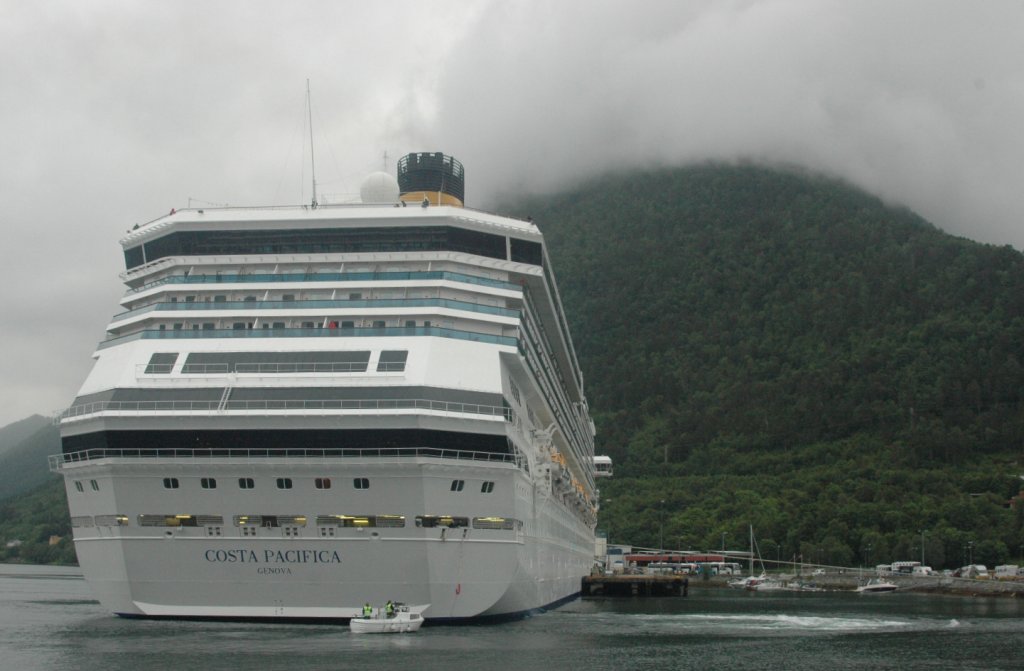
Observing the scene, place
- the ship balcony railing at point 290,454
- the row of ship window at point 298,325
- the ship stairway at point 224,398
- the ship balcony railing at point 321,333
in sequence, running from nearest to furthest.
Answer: the ship balcony railing at point 290,454, the ship stairway at point 224,398, the ship balcony railing at point 321,333, the row of ship window at point 298,325

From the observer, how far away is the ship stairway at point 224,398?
38.8m

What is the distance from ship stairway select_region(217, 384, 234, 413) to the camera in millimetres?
38844

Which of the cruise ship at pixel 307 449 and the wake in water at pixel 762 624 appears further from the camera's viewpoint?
the wake in water at pixel 762 624

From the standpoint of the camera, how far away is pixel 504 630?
4178 centimetres

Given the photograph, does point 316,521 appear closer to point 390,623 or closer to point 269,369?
point 390,623

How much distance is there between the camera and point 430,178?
56969 mm

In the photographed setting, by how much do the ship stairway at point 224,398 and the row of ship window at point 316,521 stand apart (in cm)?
373

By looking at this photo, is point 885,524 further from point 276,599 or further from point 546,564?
point 276,599

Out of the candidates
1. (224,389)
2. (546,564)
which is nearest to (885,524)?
(546,564)

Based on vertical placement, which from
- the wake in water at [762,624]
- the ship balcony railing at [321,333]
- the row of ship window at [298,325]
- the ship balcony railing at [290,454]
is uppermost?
the row of ship window at [298,325]

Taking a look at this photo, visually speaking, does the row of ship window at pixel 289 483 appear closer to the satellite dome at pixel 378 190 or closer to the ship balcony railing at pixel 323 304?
the ship balcony railing at pixel 323 304

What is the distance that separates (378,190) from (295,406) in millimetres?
16311

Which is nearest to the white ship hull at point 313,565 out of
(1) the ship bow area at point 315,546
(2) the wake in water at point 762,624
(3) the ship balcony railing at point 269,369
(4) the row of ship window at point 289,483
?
(1) the ship bow area at point 315,546

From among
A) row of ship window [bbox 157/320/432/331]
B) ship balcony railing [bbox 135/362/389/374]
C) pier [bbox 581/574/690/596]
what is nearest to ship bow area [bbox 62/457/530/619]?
ship balcony railing [bbox 135/362/389/374]
